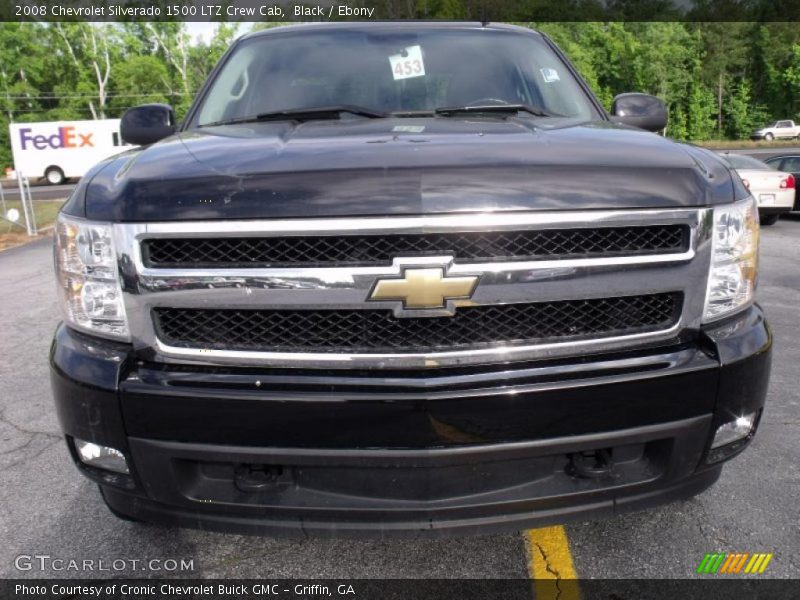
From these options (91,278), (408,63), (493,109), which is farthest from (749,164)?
(91,278)

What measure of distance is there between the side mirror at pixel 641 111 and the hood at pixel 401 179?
132 cm

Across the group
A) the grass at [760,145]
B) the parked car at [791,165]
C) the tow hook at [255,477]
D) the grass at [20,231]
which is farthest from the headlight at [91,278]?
the grass at [760,145]

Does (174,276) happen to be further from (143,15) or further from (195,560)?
(143,15)

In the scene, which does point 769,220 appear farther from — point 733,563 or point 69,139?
point 69,139

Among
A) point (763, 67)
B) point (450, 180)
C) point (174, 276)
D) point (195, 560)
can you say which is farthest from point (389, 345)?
point (763, 67)

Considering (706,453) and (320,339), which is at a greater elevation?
(320,339)

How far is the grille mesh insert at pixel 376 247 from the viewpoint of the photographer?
1.78 m

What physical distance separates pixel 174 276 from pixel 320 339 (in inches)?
16.8

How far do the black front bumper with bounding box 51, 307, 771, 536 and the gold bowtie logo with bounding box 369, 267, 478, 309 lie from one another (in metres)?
0.21

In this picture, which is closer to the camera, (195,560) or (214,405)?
(214,405)

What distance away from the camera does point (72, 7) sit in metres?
54.5

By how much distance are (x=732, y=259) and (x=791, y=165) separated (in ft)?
49.1

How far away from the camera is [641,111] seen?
3.36 metres

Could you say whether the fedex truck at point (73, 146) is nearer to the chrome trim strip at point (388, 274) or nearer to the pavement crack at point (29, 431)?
the pavement crack at point (29, 431)
